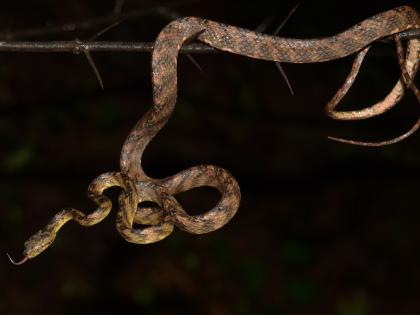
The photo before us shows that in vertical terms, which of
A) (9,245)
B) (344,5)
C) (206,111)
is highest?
(344,5)

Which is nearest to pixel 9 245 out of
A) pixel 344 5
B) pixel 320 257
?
pixel 320 257

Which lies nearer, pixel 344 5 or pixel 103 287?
pixel 103 287

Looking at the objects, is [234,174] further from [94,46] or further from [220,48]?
[94,46]

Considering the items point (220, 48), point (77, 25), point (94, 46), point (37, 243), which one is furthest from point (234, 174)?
point (94, 46)

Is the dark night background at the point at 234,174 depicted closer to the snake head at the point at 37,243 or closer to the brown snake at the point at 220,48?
the snake head at the point at 37,243

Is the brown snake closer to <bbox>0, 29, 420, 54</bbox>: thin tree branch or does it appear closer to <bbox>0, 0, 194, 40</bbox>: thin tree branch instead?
<bbox>0, 29, 420, 54</bbox>: thin tree branch

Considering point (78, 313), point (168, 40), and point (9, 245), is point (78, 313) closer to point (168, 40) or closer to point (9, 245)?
point (9, 245)
